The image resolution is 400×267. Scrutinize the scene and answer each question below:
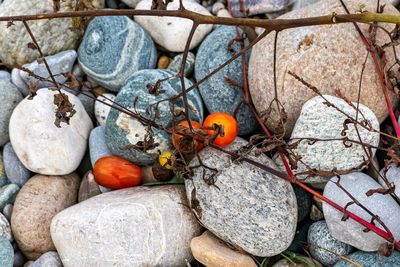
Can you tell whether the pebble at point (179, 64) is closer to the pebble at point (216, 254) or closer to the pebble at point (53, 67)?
the pebble at point (53, 67)

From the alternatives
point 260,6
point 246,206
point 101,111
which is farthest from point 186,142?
point 260,6

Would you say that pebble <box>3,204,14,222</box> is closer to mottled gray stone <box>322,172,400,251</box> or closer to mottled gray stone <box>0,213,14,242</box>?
mottled gray stone <box>0,213,14,242</box>

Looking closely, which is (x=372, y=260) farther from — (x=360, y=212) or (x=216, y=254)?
(x=216, y=254)

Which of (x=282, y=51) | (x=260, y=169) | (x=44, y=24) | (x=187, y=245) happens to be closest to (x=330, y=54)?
(x=282, y=51)

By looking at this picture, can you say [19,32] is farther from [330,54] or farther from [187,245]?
[330,54]

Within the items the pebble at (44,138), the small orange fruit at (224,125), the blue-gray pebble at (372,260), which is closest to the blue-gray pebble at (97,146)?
the pebble at (44,138)
